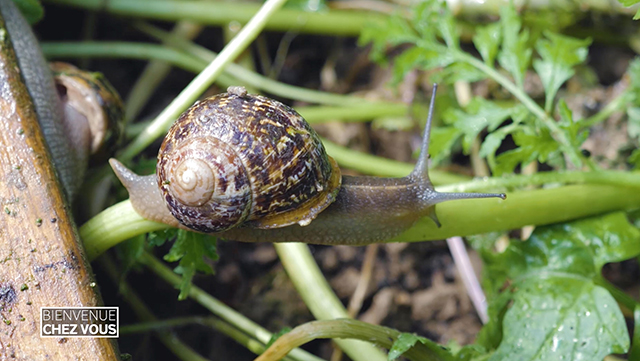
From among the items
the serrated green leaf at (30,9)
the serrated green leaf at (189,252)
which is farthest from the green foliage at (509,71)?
the serrated green leaf at (30,9)

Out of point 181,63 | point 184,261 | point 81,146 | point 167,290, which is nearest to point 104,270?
point 167,290

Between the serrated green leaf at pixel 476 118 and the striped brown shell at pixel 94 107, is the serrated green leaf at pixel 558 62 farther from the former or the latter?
the striped brown shell at pixel 94 107

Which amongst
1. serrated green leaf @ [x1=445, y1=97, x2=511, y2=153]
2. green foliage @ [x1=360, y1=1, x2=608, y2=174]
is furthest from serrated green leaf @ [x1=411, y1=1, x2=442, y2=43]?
serrated green leaf @ [x1=445, y1=97, x2=511, y2=153]

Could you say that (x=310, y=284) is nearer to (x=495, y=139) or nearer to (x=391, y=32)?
(x=495, y=139)

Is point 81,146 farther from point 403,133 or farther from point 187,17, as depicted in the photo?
point 403,133

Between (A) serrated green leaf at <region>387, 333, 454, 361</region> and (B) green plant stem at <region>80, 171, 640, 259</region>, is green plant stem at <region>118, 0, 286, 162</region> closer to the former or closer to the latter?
(B) green plant stem at <region>80, 171, 640, 259</region>
